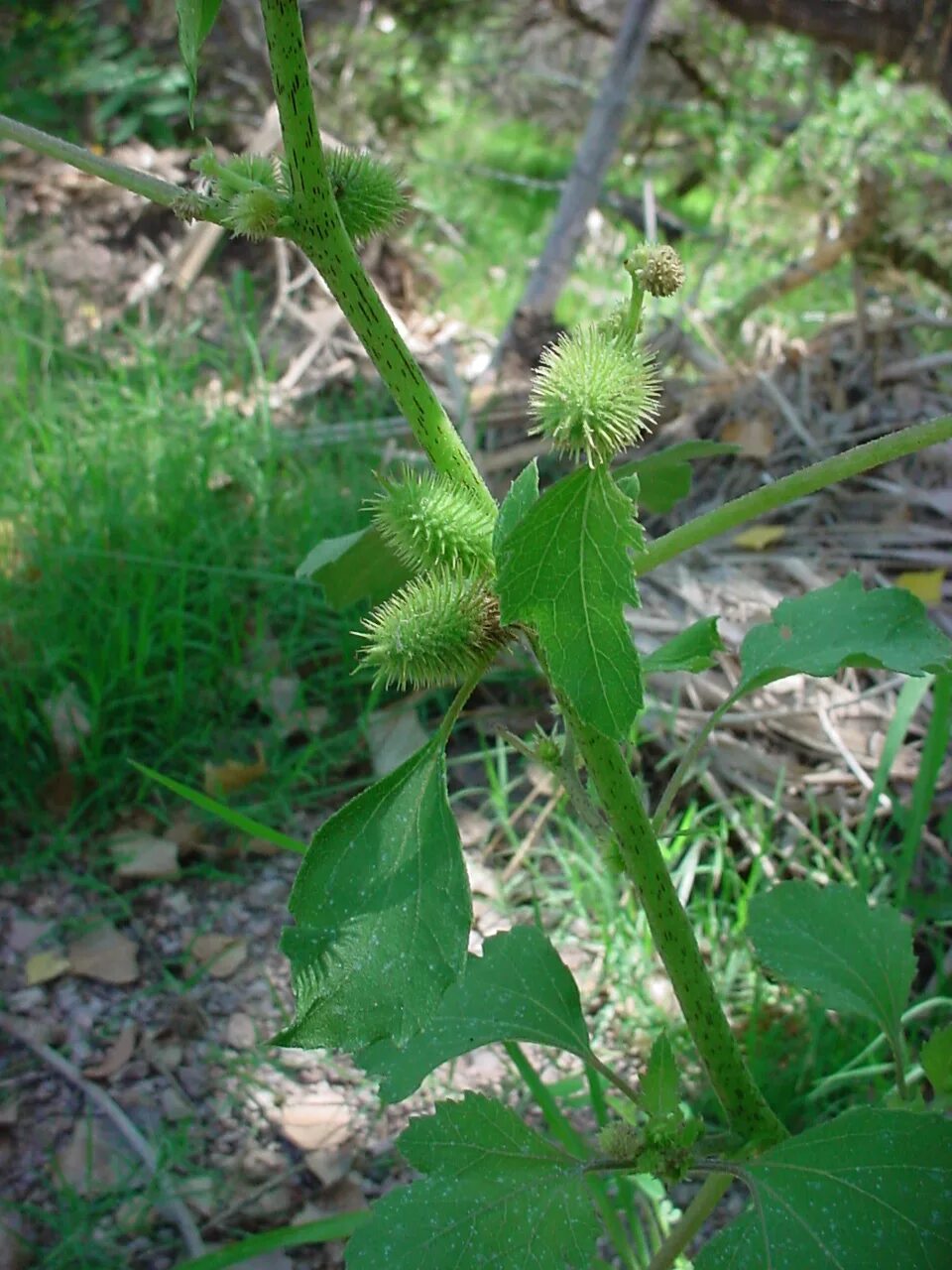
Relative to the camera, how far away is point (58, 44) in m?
5.00

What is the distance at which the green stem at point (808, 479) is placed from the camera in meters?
→ 0.91

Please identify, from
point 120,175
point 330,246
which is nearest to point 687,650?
point 330,246

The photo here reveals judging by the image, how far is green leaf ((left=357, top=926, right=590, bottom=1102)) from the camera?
1256 mm

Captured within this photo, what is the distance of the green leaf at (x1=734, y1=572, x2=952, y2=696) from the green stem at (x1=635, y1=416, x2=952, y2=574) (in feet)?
0.68

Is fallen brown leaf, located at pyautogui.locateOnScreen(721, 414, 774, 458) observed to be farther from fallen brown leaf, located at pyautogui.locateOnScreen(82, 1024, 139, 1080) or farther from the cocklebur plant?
fallen brown leaf, located at pyautogui.locateOnScreen(82, 1024, 139, 1080)

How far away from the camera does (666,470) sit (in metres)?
1.29

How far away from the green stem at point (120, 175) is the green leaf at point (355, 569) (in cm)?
35

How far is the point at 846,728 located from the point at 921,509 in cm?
71

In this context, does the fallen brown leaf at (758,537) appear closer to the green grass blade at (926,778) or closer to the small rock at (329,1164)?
the green grass blade at (926,778)

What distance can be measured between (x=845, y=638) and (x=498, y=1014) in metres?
0.52

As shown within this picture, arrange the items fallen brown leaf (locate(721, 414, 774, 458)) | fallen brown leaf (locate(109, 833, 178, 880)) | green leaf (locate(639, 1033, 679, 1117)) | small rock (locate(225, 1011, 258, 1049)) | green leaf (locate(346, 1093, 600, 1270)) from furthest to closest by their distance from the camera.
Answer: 1. fallen brown leaf (locate(721, 414, 774, 458))
2. fallen brown leaf (locate(109, 833, 178, 880))
3. small rock (locate(225, 1011, 258, 1049))
4. green leaf (locate(639, 1033, 679, 1117))
5. green leaf (locate(346, 1093, 600, 1270))

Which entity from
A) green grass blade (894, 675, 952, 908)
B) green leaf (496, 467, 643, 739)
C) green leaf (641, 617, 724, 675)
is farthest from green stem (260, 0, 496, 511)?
green grass blade (894, 675, 952, 908)

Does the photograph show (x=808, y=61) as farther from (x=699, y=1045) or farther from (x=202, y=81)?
(x=699, y=1045)

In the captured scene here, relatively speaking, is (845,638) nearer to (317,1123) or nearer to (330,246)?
(330,246)
